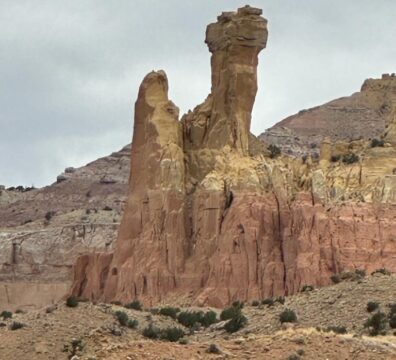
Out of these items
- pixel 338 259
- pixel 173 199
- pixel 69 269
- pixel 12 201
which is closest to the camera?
pixel 338 259

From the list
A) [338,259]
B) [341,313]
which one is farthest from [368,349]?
[338,259]

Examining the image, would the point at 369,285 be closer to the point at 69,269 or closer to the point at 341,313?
the point at 341,313

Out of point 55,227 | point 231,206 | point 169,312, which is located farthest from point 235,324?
point 55,227

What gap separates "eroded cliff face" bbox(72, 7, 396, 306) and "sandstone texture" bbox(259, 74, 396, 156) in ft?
153

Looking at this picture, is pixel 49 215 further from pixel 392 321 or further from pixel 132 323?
pixel 392 321

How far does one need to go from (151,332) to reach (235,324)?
15.1ft

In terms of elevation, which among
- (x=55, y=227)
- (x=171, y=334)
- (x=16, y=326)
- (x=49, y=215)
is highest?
(x=49, y=215)

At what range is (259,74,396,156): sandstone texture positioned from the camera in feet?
450

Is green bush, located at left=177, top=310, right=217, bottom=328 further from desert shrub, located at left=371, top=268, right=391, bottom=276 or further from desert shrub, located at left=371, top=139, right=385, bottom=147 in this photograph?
desert shrub, located at left=371, top=139, right=385, bottom=147

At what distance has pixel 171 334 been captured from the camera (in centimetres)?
5694

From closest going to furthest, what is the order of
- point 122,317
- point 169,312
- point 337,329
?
point 337,329 → point 122,317 → point 169,312

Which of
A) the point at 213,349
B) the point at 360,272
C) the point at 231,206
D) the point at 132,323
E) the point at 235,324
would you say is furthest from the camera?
the point at 231,206

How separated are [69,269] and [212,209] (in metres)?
28.1

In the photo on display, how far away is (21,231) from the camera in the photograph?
382 ft
